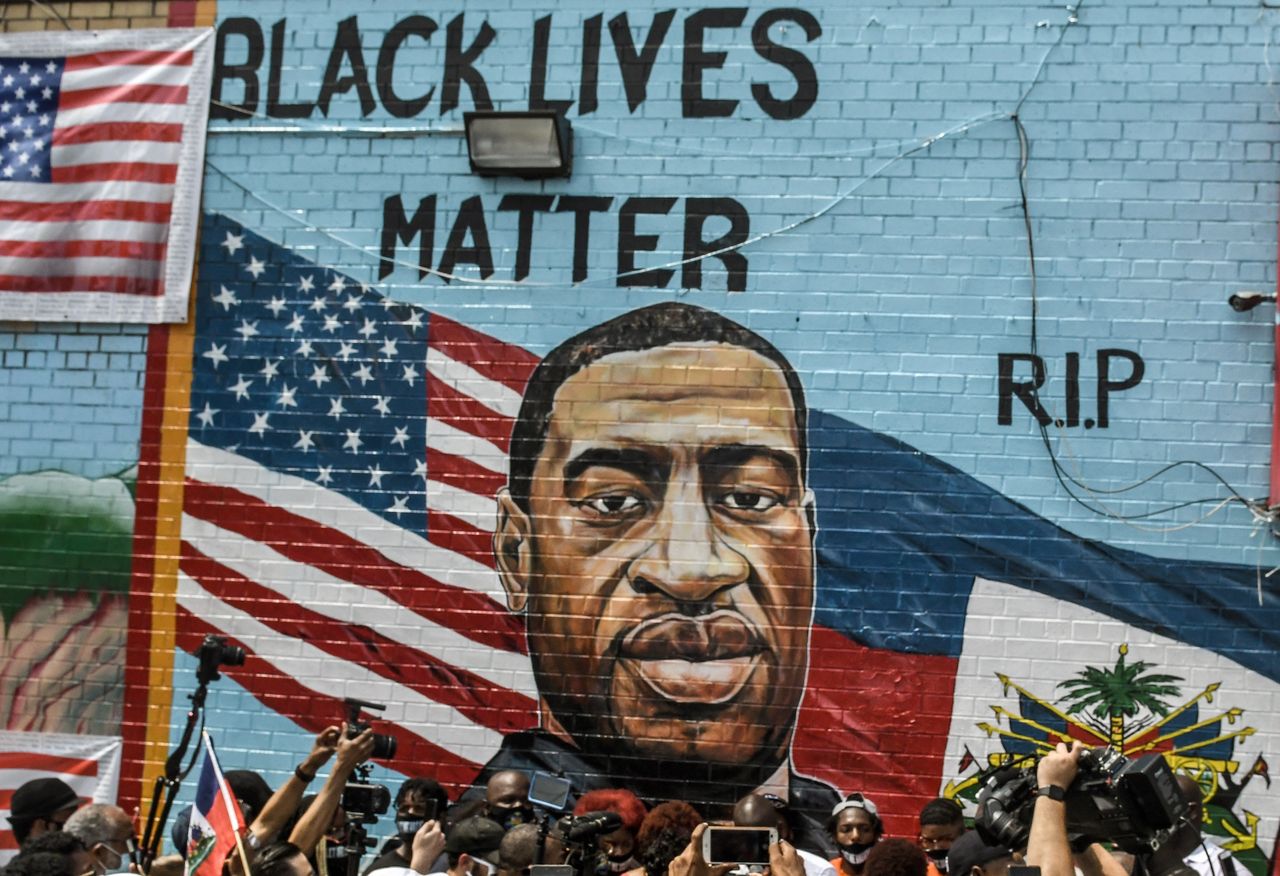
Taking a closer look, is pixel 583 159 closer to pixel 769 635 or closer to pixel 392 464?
pixel 392 464

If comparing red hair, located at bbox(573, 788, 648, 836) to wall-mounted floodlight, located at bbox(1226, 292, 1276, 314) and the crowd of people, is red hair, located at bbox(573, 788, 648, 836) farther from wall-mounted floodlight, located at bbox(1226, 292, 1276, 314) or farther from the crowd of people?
wall-mounted floodlight, located at bbox(1226, 292, 1276, 314)

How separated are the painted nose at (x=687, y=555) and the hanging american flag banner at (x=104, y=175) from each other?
3.36 m

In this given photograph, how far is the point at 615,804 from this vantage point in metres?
8.46

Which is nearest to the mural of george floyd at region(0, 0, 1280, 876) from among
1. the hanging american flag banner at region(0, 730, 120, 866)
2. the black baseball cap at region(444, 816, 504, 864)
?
the hanging american flag banner at region(0, 730, 120, 866)

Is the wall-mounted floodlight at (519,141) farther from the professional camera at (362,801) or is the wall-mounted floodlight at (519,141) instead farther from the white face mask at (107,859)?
the white face mask at (107,859)

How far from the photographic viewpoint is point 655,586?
8.96m

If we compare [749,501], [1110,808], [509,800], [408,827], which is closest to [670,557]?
[749,501]

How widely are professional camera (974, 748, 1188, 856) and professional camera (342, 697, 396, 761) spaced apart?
2.82 meters

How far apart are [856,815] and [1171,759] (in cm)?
215

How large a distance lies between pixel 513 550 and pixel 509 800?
172cm

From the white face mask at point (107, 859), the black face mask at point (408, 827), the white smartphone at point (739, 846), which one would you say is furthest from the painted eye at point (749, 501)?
the white face mask at point (107, 859)

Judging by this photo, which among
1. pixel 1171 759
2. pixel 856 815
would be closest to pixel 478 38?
pixel 856 815

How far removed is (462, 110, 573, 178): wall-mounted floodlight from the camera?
916cm

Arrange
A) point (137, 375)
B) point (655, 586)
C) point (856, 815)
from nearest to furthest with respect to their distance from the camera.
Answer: point (856, 815), point (655, 586), point (137, 375)
